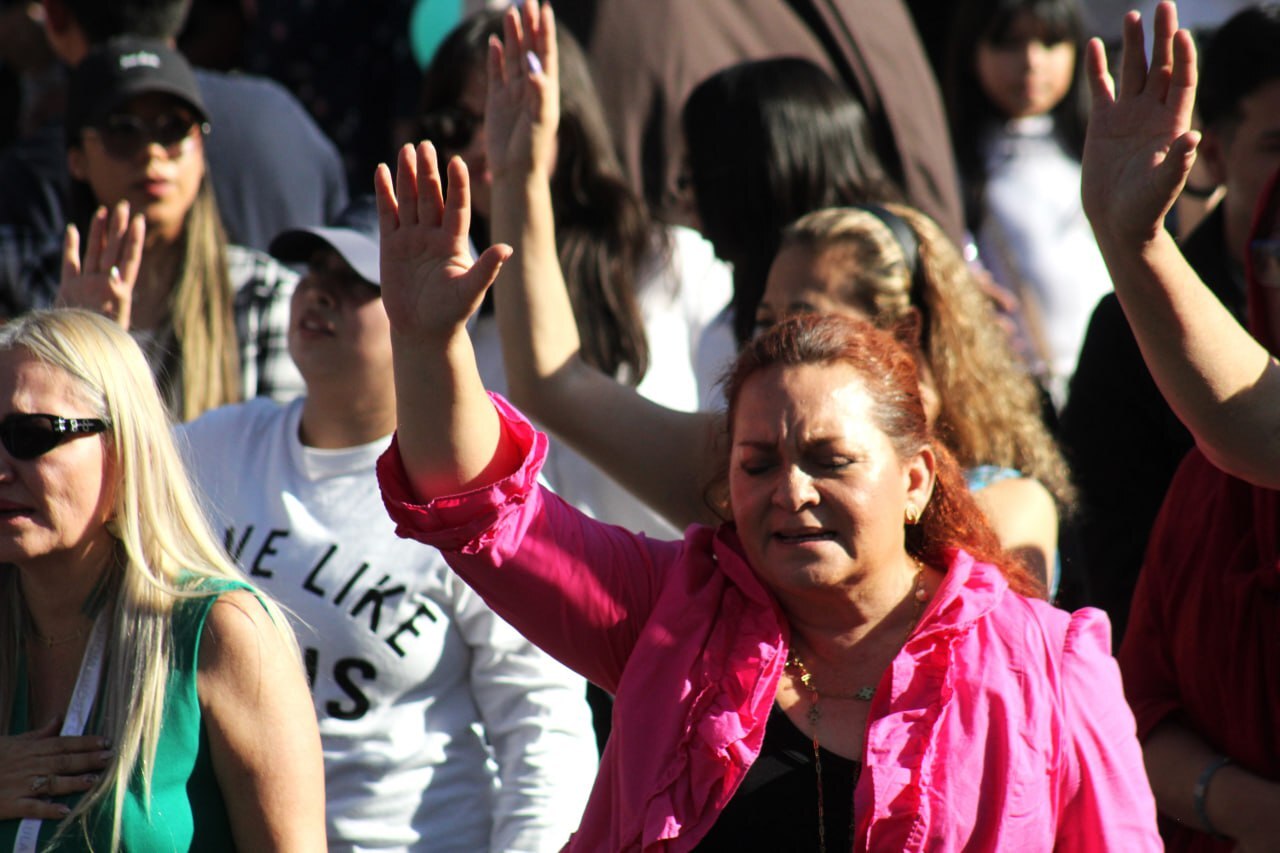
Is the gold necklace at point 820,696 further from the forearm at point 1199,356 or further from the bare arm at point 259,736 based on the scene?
the bare arm at point 259,736

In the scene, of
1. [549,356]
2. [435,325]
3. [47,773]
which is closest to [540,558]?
[435,325]

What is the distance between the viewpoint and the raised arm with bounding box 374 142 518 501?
2.20m

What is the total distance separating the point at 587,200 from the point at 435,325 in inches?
61.3

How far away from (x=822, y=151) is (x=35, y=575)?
1827mm

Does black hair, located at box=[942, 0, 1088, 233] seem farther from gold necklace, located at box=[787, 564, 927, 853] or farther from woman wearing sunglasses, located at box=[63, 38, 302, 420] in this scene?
gold necklace, located at box=[787, 564, 927, 853]

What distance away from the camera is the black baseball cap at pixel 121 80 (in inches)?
158

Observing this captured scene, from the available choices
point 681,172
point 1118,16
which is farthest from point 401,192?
point 1118,16

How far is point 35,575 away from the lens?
102 inches

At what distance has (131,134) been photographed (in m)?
4.02

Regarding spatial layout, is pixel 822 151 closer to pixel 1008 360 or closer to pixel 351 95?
pixel 1008 360

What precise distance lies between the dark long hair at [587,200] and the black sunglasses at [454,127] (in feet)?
0.17

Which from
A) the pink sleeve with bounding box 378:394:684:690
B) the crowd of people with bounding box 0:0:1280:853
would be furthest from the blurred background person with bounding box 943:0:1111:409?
the pink sleeve with bounding box 378:394:684:690

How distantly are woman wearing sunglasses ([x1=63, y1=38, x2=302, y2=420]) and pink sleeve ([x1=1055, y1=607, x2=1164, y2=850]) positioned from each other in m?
2.21

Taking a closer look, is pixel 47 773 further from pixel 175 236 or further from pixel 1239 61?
pixel 1239 61
